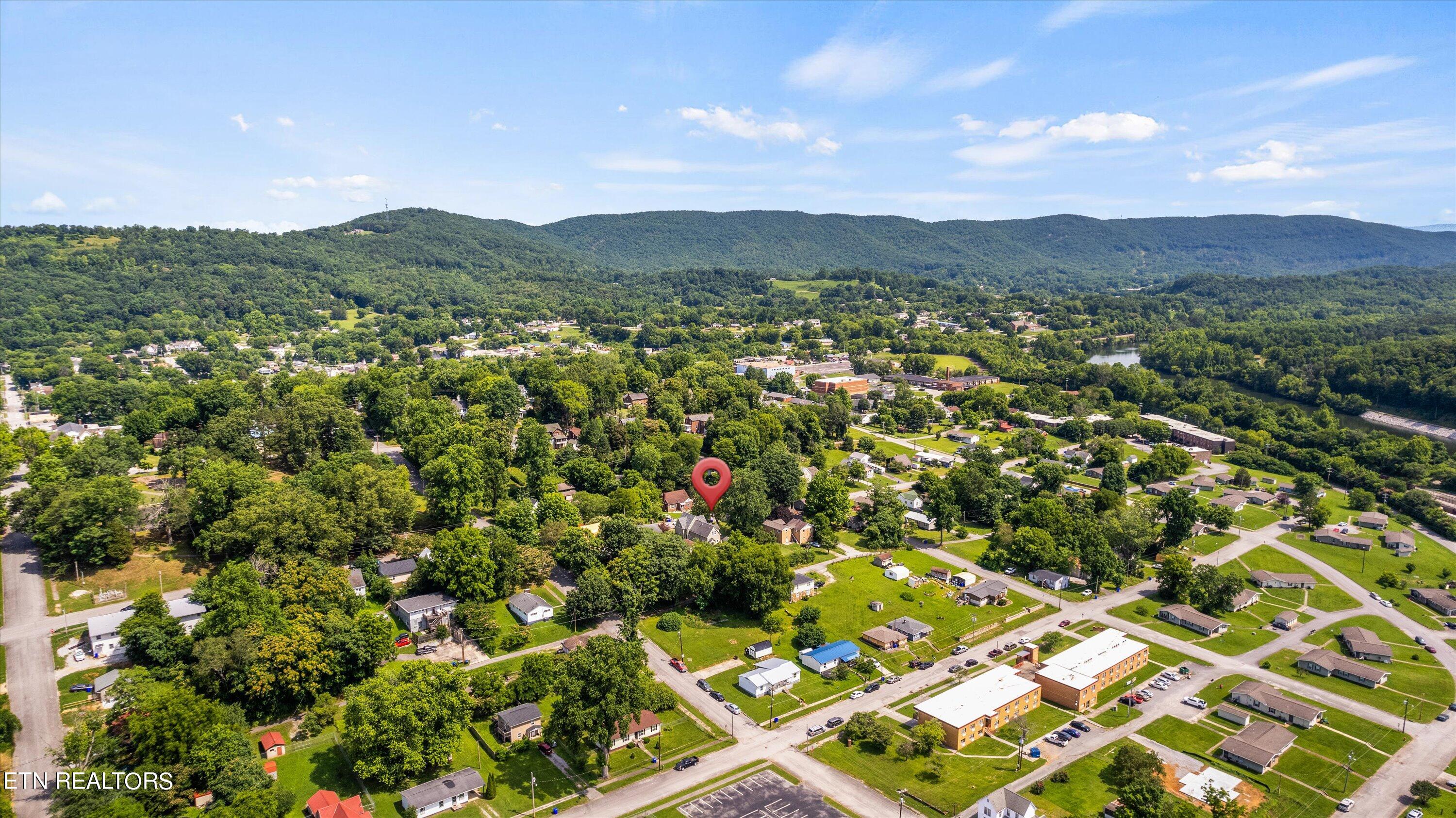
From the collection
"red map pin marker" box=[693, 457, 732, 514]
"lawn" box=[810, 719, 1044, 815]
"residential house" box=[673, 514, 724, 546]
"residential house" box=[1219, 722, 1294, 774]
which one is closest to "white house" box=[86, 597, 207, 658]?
"residential house" box=[673, 514, 724, 546]

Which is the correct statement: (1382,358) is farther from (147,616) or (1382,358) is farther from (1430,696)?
(147,616)

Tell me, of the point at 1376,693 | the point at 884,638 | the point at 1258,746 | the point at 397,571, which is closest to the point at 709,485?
the point at 884,638

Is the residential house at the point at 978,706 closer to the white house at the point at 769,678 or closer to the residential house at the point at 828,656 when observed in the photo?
the residential house at the point at 828,656

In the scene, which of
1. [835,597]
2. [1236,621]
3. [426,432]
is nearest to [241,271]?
[426,432]

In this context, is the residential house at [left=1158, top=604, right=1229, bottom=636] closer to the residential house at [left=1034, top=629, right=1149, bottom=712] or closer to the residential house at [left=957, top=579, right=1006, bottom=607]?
the residential house at [left=1034, top=629, right=1149, bottom=712]

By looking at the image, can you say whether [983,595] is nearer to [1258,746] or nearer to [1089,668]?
[1089,668]

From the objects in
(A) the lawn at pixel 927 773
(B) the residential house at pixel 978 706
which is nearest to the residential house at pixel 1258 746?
(B) the residential house at pixel 978 706
